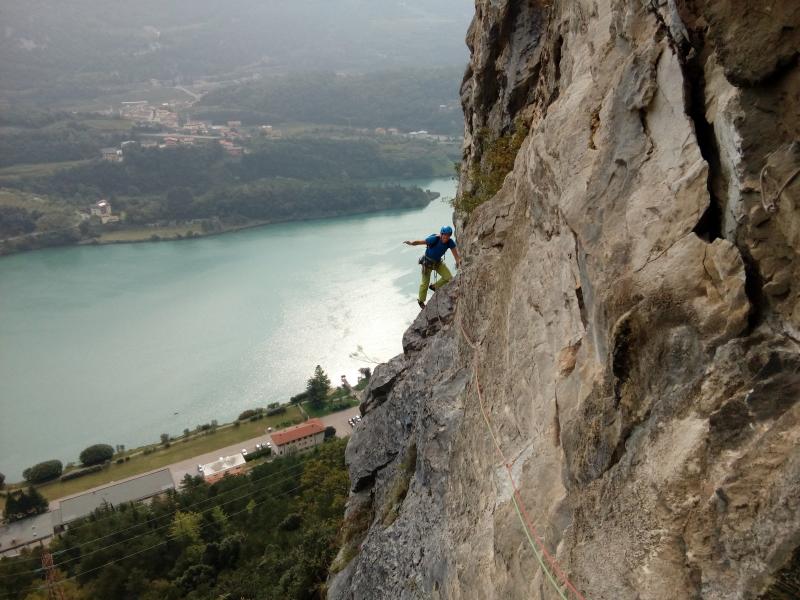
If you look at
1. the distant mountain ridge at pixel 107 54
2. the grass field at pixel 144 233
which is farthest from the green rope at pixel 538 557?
the distant mountain ridge at pixel 107 54

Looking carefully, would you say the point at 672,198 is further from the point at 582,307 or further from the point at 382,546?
the point at 382,546

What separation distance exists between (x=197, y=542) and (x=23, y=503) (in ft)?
43.9


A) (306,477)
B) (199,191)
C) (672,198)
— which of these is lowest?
(306,477)

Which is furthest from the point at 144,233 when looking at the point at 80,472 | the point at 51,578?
the point at 51,578

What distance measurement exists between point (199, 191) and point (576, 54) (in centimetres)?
8631

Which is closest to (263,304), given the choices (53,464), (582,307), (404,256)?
(404,256)

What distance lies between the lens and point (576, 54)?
525 cm

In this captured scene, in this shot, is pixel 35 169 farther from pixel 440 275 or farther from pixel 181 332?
pixel 440 275

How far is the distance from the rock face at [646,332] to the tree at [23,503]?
96.8ft

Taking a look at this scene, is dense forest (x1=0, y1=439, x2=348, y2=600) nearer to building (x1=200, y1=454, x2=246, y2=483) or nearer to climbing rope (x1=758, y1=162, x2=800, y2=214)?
building (x1=200, y1=454, x2=246, y2=483)

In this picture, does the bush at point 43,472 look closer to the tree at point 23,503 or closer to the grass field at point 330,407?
the tree at point 23,503

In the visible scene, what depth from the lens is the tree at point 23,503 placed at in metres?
29.3

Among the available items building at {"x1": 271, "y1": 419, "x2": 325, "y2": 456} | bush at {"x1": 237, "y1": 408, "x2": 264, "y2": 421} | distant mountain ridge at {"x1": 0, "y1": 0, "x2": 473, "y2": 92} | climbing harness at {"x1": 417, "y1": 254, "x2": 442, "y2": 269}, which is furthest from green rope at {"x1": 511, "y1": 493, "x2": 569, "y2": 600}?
distant mountain ridge at {"x1": 0, "y1": 0, "x2": 473, "y2": 92}

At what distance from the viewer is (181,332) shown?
43812 millimetres
